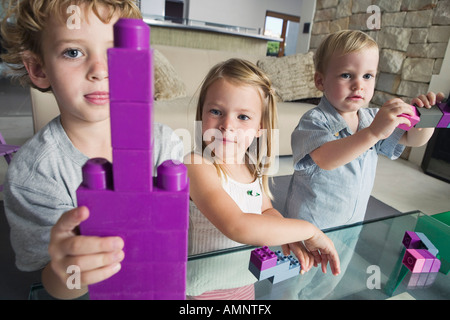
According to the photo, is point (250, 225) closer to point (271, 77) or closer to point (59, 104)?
point (59, 104)

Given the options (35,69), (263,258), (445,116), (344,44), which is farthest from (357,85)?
(35,69)

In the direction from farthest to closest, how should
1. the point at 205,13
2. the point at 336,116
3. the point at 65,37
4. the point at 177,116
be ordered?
the point at 205,13 → the point at 177,116 → the point at 336,116 → the point at 65,37

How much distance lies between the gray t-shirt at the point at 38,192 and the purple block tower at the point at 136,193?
0.29 meters

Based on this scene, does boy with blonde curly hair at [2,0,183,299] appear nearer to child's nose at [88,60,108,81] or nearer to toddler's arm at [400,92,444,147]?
child's nose at [88,60,108,81]

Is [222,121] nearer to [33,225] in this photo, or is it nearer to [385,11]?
[33,225]

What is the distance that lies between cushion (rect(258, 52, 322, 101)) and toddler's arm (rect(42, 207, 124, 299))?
2.33 metres

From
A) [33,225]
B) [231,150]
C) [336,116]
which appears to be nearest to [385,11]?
[336,116]

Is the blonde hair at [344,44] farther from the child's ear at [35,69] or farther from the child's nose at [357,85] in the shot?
the child's ear at [35,69]

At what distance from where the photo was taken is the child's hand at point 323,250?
1.83 ft

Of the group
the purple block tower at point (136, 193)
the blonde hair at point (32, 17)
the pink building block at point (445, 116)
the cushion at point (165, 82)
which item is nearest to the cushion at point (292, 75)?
the cushion at point (165, 82)

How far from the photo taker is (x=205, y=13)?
7121mm

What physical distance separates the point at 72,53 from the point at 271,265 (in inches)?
19.9

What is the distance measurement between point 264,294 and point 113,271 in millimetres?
394

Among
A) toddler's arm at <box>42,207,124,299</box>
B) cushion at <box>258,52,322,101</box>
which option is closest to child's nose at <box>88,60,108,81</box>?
toddler's arm at <box>42,207,124,299</box>
